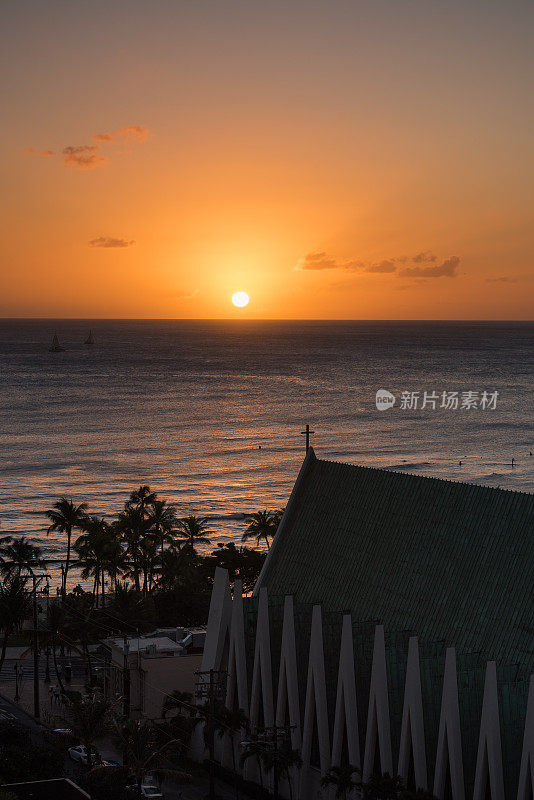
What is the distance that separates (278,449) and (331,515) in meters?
125

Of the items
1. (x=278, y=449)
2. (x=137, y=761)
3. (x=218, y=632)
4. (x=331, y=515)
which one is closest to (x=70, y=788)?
(x=137, y=761)

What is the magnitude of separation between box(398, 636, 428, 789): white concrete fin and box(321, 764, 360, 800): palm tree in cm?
210

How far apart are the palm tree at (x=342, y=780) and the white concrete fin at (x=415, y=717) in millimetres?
2102

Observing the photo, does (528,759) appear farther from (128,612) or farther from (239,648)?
(128,612)

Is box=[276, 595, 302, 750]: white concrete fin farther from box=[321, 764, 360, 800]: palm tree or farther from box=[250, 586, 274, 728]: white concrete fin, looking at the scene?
box=[321, 764, 360, 800]: palm tree

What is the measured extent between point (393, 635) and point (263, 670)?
23.0 feet

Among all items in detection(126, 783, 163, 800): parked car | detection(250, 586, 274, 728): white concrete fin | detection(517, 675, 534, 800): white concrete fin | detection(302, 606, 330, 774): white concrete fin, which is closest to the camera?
detection(517, 675, 534, 800): white concrete fin

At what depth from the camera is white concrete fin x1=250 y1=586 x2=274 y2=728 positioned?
137ft

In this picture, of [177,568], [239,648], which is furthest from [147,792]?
[177,568]

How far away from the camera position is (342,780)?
35.9m

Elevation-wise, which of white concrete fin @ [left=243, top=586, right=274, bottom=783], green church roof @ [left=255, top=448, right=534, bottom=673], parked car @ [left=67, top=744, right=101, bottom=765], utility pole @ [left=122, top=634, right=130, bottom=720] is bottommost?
parked car @ [left=67, top=744, right=101, bottom=765]

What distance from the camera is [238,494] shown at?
136 m

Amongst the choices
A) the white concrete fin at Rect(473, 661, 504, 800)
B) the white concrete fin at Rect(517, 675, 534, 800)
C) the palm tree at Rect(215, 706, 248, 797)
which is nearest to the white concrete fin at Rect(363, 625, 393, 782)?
the white concrete fin at Rect(473, 661, 504, 800)

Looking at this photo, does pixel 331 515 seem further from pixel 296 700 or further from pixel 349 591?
pixel 296 700
